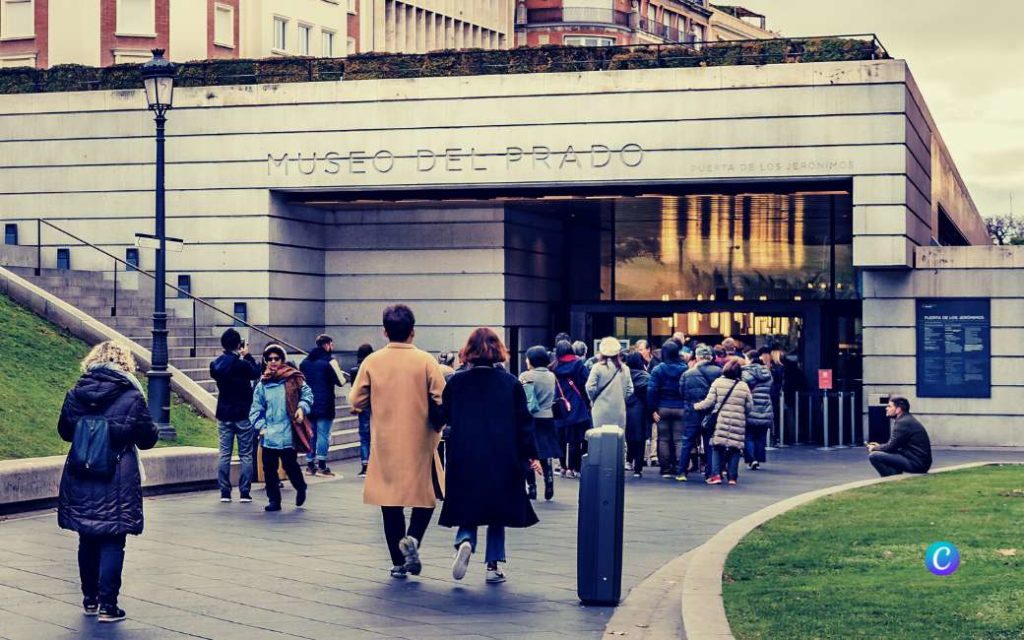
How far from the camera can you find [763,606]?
8961mm

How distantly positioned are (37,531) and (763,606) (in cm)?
640

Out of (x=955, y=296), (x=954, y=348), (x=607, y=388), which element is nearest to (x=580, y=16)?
(x=955, y=296)

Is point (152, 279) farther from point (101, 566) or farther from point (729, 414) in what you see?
point (101, 566)

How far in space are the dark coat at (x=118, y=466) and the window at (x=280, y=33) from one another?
55015 millimetres

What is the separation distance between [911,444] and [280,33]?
49.3 m

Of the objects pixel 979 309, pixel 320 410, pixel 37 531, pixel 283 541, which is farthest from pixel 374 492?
pixel 979 309

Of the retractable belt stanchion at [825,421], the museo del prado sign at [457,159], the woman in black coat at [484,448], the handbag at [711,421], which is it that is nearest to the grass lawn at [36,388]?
the handbag at [711,421]

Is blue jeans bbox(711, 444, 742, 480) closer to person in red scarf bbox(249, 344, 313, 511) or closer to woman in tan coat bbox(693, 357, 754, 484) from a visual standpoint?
woman in tan coat bbox(693, 357, 754, 484)

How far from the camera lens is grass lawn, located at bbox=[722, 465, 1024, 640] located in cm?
824

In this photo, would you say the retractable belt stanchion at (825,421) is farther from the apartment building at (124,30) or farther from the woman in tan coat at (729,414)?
the apartment building at (124,30)

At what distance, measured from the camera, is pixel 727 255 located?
31531 millimetres

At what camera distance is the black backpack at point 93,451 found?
A: 9.00 metres

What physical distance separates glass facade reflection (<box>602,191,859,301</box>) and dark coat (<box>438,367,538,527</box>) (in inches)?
738

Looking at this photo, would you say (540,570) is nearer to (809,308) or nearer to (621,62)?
(621,62)
